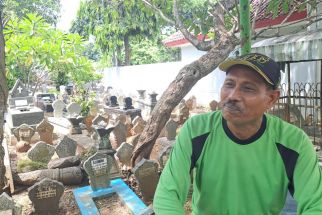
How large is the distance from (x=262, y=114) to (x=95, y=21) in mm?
23575

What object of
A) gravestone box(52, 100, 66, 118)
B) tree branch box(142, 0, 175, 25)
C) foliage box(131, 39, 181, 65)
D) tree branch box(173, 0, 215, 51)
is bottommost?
gravestone box(52, 100, 66, 118)

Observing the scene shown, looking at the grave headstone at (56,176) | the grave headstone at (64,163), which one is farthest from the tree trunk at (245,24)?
the grave headstone at (64,163)

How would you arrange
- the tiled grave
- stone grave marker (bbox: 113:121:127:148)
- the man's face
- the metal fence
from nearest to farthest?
the man's face → the tiled grave → the metal fence → stone grave marker (bbox: 113:121:127:148)

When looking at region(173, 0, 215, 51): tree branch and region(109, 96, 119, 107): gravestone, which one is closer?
region(173, 0, 215, 51): tree branch

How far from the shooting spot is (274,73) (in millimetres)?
1556

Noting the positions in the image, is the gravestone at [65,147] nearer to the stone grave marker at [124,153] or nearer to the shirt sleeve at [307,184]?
the stone grave marker at [124,153]

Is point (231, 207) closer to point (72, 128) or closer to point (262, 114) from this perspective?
point (262, 114)

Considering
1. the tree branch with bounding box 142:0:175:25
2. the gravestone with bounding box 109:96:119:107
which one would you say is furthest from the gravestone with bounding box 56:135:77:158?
the gravestone with bounding box 109:96:119:107

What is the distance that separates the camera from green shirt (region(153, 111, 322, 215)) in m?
1.51

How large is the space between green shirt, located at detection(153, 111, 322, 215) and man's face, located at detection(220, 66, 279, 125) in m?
0.09

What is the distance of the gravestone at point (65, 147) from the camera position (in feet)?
20.1

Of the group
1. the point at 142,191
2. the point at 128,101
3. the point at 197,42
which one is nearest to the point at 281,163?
the point at 142,191

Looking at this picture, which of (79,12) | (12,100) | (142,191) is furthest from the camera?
(79,12)

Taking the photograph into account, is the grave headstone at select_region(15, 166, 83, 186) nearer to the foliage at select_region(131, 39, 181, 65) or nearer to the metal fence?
the metal fence
